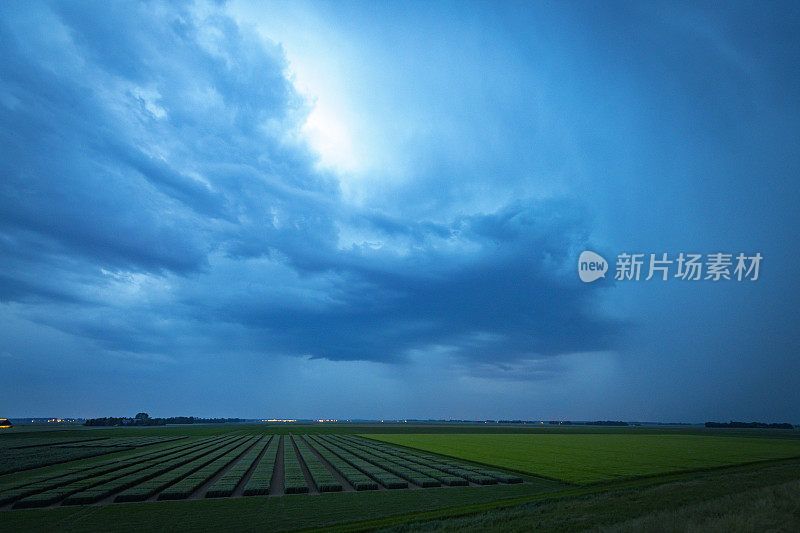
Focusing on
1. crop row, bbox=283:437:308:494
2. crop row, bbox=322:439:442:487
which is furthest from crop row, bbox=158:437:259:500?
A: crop row, bbox=322:439:442:487

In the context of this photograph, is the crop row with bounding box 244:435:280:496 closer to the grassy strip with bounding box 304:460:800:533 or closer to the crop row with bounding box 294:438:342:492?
the crop row with bounding box 294:438:342:492

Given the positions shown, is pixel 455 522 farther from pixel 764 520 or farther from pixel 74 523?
pixel 74 523

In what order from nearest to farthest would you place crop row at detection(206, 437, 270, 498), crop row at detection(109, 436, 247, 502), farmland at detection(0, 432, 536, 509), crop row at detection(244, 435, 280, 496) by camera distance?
crop row at detection(109, 436, 247, 502) → farmland at detection(0, 432, 536, 509) → crop row at detection(206, 437, 270, 498) → crop row at detection(244, 435, 280, 496)

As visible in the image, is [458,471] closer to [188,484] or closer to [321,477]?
[321,477]

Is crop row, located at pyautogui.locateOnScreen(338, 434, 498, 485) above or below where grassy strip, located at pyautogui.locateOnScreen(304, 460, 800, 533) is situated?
below

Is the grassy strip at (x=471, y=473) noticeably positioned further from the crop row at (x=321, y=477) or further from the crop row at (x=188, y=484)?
the crop row at (x=188, y=484)

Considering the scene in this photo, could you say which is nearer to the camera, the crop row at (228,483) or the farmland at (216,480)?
the farmland at (216,480)

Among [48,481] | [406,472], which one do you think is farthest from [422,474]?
[48,481]

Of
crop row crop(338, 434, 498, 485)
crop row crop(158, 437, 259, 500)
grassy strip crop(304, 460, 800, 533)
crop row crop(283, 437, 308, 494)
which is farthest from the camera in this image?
crop row crop(338, 434, 498, 485)

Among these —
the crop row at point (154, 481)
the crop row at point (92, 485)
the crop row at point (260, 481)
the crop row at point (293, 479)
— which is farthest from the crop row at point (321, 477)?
the crop row at point (92, 485)

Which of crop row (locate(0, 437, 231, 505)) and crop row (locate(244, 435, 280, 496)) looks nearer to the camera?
crop row (locate(0, 437, 231, 505))

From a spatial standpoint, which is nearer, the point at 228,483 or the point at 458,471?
the point at 228,483

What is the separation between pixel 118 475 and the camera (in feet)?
132

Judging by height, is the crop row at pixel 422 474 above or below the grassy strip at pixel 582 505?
below
